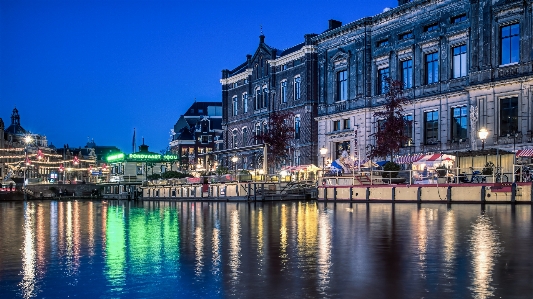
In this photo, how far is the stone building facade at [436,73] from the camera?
4659 cm

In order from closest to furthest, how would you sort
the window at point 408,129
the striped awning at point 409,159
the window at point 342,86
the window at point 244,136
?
the striped awning at point 409,159 → the window at point 408,129 → the window at point 342,86 → the window at point 244,136

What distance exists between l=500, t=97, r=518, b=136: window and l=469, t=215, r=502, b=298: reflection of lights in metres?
25.6

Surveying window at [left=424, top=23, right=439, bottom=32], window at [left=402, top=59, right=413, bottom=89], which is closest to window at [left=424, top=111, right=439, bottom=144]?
window at [left=402, top=59, right=413, bottom=89]

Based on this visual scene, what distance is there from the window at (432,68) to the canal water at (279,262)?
33588mm

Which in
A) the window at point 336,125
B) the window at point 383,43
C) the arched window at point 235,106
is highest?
the window at point 383,43

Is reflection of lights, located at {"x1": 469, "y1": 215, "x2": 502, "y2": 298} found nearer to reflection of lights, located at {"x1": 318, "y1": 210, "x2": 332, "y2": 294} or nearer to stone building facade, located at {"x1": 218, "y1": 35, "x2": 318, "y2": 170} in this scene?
reflection of lights, located at {"x1": 318, "y1": 210, "x2": 332, "y2": 294}

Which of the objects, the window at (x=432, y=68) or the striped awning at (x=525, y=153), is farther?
the window at (x=432, y=68)

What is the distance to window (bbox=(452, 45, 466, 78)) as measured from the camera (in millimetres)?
52156

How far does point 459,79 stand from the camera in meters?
52.1

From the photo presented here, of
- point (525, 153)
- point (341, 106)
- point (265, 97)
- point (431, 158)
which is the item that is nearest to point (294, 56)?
point (265, 97)

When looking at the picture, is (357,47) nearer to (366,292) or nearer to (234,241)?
(234,241)

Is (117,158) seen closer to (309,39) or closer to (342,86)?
(309,39)

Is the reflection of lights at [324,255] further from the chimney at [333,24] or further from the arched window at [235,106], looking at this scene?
the arched window at [235,106]

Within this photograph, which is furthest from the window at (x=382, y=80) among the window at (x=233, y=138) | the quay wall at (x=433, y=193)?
the window at (x=233, y=138)
